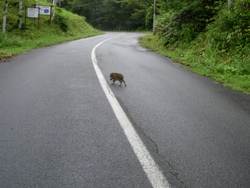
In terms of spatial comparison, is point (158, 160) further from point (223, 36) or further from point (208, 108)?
point (223, 36)

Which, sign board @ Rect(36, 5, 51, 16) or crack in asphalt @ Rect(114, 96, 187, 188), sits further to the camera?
sign board @ Rect(36, 5, 51, 16)

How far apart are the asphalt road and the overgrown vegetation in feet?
9.38

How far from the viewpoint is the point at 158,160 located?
9.70 feet

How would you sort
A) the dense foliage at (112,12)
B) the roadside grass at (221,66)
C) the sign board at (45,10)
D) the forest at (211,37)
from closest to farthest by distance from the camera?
the roadside grass at (221,66) < the forest at (211,37) < the sign board at (45,10) < the dense foliage at (112,12)

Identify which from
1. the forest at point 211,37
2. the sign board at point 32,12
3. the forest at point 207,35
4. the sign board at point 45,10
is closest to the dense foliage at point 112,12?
the sign board at point 45,10

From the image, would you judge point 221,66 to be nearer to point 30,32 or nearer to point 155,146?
point 155,146

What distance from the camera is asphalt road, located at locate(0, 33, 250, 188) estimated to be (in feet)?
8.61

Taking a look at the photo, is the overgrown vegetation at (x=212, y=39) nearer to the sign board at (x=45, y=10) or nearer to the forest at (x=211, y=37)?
the forest at (x=211, y=37)

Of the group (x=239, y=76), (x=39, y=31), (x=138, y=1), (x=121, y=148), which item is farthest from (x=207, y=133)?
(x=138, y=1)

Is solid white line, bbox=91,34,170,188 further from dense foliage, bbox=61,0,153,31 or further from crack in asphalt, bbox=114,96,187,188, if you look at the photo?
dense foliage, bbox=61,0,153,31

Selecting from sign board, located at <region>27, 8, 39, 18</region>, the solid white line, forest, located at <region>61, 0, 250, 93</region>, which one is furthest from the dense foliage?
the solid white line

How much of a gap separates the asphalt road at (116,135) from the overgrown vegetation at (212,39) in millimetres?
2859

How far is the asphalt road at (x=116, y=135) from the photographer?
262cm

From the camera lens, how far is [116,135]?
11.9 ft
